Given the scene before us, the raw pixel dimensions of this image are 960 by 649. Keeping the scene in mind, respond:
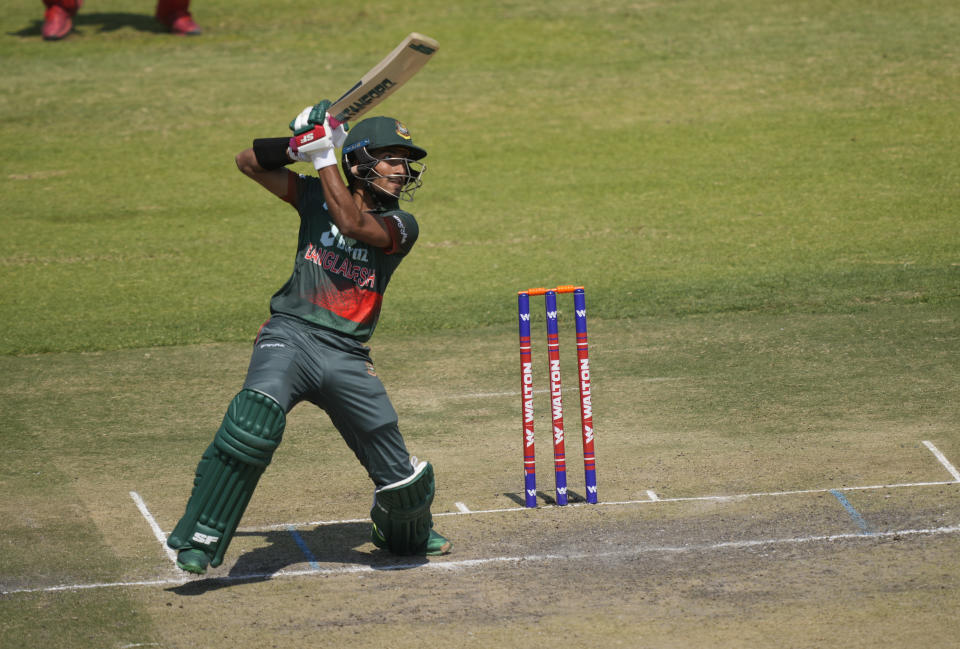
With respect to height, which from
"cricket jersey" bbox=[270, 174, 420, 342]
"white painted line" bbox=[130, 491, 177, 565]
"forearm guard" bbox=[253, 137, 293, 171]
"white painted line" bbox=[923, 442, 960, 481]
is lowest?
"white painted line" bbox=[130, 491, 177, 565]

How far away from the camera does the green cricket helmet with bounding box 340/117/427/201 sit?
21.3ft

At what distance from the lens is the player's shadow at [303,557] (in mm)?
6395

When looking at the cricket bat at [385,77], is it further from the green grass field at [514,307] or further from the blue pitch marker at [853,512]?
the blue pitch marker at [853,512]

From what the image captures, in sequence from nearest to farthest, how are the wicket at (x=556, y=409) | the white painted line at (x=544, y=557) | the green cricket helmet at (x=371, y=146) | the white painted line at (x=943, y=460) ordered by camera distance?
1. the white painted line at (x=544, y=557)
2. the green cricket helmet at (x=371, y=146)
3. the wicket at (x=556, y=409)
4. the white painted line at (x=943, y=460)

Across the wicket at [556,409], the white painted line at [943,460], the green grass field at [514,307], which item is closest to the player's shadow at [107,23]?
the green grass field at [514,307]

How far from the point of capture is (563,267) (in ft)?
47.5

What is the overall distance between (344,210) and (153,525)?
2.52m

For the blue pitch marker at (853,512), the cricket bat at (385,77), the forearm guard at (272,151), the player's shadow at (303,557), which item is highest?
the cricket bat at (385,77)

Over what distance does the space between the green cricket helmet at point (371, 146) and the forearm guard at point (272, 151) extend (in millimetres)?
321

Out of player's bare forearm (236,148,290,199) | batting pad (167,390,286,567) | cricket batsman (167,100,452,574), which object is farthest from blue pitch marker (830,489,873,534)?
player's bare forearm (236,148,290,199)

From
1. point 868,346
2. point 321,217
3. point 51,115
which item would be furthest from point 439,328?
point 51,115

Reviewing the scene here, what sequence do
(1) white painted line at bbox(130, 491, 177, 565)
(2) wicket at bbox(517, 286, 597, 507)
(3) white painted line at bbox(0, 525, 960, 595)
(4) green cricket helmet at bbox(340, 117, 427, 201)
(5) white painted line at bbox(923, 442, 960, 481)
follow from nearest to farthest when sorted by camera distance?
1. (3) white painted line at bbox(0, 525, 960, 595)
2. (4) green cricket helmet at bbox(340, 117, 427, 201)
3. (1) white painted line at bbox(130, 491, 177, 565)
4. (2) wicket at bbox(517, 286, 597, 507)
5. (5) white painted line at bbox(923, 442, 960, 481)

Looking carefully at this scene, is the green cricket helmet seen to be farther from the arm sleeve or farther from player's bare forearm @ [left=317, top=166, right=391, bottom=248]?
player's bare forearm @ [left=317, top=166, right=391, bottom=248]

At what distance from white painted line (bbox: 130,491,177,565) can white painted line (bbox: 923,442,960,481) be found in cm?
491
